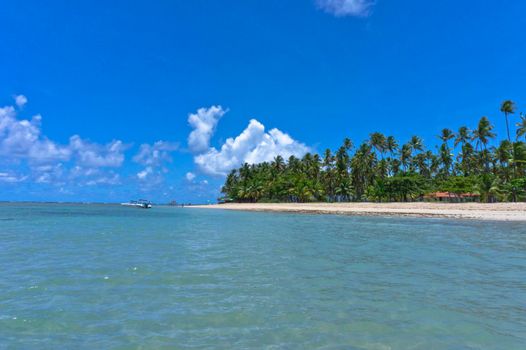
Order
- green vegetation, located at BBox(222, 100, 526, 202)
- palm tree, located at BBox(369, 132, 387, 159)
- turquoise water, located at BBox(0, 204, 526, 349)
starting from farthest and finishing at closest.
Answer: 1. palm tree, located at BBox(369, 132, 387, 159)
2. green vegetation, located at BBox(222, 100, 526, 202)
3. turquoise water, located at BBox(0, 204, 526, 349)

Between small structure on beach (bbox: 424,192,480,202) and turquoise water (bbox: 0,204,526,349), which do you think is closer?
turquoise water (bbox: 0,204,526,349)

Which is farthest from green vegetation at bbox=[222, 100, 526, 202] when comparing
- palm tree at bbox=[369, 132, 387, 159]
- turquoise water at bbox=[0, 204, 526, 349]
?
turquoise water at bbox=[0, 204, 526, 349]

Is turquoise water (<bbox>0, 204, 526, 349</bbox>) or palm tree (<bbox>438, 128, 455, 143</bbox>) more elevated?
palm tree (<bbox>438, 128, 455, 143</bbox>)

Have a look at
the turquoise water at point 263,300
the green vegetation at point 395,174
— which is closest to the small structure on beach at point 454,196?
the green vegetation at point 395,174

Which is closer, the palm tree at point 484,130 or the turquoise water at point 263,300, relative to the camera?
the turquoise water at point 263,300

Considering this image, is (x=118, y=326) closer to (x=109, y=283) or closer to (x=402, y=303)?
(x=109, y=283)

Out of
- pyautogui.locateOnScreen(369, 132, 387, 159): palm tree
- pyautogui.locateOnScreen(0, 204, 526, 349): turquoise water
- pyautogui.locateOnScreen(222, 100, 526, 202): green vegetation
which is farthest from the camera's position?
pyautogui.locateOnScreen(369, 132, 387, 159): palm tree

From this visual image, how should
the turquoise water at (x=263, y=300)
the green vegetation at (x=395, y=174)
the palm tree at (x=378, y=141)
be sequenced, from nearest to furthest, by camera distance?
the turquoise water at (x=263, y=300), the green vegetation at (x=395, y=174), the palm tree at (x=378, y=141)

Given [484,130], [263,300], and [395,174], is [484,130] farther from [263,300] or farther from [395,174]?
[263,300]

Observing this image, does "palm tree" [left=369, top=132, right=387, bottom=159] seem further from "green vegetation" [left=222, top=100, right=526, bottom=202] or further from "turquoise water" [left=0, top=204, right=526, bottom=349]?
"turquoise water" [left=0, top=204, right=526, bottom=349]

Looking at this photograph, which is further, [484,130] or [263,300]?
[484,130]

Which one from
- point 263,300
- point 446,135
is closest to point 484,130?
point 446,135

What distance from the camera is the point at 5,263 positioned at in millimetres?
12492

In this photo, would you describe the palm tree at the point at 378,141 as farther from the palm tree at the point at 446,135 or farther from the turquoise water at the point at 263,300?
the turquoise water at the point at 263,300
